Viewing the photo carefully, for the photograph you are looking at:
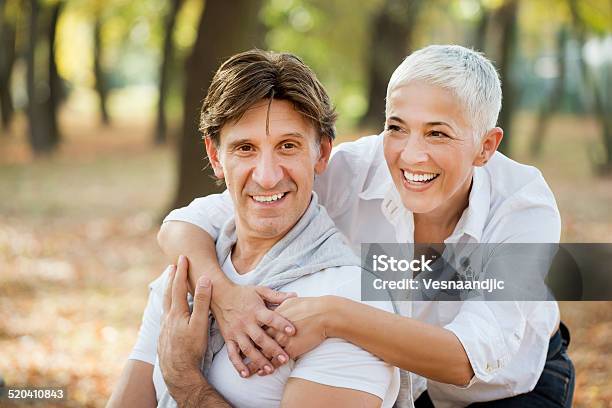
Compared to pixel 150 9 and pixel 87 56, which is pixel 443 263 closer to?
pixel 150 9

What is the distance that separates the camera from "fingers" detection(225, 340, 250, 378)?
2424mm

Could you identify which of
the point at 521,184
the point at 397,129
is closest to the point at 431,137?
the point at 397,129

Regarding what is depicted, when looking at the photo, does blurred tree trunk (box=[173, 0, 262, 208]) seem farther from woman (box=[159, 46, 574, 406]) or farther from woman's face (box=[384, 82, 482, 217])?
woman's face (box=[384, 82, 482, 217])

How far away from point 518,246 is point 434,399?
757mm

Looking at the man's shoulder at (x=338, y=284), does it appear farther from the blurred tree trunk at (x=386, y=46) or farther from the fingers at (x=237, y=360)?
the blurred tree trunk at (x=386, y=46)

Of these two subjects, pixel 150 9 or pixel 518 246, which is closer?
pixel 518 246

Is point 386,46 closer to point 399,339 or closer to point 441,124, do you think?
point 441,124

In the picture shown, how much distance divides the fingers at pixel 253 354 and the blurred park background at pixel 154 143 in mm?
3467

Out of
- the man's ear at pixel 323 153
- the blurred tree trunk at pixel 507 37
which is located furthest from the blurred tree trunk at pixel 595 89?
the man's ear at pixel 323 153

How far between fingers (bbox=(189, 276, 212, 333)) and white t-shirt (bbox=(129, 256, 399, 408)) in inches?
4.5

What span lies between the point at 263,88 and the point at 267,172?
27cm

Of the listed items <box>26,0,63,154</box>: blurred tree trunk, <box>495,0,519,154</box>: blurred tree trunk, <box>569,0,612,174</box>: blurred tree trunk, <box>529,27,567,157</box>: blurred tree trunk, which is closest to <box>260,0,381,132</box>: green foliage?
<box>495,0,519,154</box>: blurred tree trunk

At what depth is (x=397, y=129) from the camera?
9.62ft

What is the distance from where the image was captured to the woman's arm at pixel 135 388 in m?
2.80
